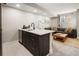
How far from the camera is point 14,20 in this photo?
3053 mm

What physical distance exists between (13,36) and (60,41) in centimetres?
221

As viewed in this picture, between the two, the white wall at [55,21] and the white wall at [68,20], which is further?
the white wall at [55,21]

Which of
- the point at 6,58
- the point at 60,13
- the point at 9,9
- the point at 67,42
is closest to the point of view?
the point at 6,58

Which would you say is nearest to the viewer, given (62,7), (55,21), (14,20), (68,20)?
(62,7)

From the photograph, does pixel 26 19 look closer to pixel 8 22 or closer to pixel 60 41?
pixel 8 22

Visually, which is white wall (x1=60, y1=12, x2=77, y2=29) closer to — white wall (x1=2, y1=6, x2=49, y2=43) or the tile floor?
the tile floor

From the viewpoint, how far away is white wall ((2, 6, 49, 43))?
2.81m

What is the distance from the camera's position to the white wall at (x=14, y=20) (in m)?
2.81

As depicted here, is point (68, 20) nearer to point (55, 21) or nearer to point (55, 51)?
point (55, 21)

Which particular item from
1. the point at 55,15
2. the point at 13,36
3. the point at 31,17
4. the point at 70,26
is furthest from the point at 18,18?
the point at 70,26

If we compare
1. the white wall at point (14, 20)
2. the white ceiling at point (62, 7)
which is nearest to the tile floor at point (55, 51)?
the white wall at point (14, 20)

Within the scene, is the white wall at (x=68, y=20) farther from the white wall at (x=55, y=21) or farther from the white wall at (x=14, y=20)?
the white wall at (x=14, y=20)

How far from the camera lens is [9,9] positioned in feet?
9.44

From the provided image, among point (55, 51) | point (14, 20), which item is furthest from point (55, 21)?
point (14, 20)
